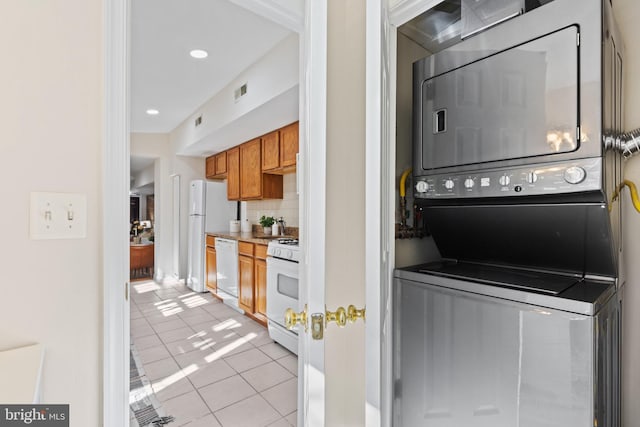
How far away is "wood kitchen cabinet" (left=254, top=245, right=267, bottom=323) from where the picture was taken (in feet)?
10.9

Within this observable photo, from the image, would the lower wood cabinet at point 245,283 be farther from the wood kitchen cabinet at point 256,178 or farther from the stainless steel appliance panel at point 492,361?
the stainless steel appliance panel at point 492,361

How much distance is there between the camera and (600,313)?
90cm

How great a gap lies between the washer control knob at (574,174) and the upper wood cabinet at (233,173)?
4025mm

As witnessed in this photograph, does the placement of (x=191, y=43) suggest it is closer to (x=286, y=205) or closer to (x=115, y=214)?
(x=286, y=205)

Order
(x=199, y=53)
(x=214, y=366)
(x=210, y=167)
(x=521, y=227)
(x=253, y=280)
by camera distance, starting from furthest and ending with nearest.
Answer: (x=210, y=167)
(x=253, y=280)
(x=199, y=53)
(x=214, y=366)
(x=521, y=227)

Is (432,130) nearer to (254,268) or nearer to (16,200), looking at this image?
(16,200)

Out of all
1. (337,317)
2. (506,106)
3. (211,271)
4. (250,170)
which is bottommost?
(211,271)

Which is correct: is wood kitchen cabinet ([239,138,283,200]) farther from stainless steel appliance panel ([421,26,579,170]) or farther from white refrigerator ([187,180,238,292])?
stainless steel appliance panel ([421,26,579,170])

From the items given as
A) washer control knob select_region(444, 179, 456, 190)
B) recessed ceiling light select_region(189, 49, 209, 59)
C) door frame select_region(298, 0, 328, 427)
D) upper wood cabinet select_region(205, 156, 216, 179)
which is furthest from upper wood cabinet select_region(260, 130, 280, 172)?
door frame select_region(298, 0, 328, 427)

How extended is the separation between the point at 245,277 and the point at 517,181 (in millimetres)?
3131

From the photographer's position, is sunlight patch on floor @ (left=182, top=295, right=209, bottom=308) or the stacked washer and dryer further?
sunlight patch on floor @ (left=182, top=295, right=209, bottom=308)

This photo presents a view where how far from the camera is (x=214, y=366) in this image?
2.59m

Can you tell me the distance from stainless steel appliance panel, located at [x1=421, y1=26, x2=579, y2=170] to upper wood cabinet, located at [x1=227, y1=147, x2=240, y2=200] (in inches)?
140

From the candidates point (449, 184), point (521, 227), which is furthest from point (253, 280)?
point (521, 227)
